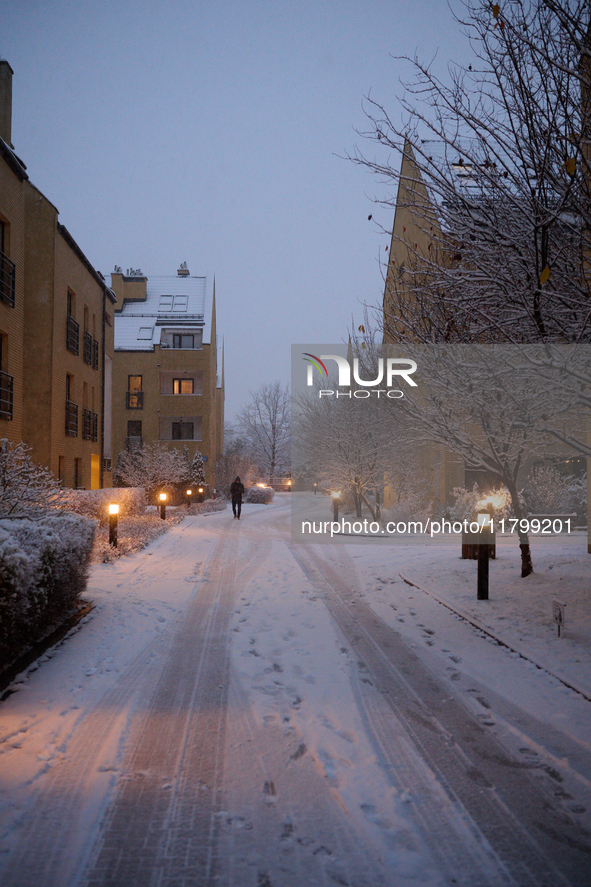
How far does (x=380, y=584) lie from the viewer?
30.8ft

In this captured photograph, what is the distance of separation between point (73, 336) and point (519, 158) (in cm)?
1708

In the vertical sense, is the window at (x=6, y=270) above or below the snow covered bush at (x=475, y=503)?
above

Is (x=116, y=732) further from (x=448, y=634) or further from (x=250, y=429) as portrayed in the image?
(x=250, y=429)

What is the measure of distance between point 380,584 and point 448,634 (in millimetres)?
2912

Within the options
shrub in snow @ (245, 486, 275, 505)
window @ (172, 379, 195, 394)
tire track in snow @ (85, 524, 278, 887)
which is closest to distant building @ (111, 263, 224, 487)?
window @ (172, 379, 195, 394)

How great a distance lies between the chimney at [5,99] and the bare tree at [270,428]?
138 feet

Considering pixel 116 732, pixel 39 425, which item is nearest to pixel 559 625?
pixel 116 732

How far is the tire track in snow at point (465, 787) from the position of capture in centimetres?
270

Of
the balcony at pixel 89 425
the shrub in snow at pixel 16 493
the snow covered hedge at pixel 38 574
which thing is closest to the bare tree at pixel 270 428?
the balcony at pixel 89 425

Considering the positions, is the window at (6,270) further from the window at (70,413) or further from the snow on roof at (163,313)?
the snow on roof at (163,313)

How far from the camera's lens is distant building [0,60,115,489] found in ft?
46.0

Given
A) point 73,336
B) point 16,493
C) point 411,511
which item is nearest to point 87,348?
point 73,336

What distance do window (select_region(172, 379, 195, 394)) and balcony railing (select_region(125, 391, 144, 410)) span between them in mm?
2391

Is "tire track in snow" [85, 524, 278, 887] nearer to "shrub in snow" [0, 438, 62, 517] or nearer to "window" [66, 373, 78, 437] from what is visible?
"shrub in snow" [0, 438, 62, 517]
